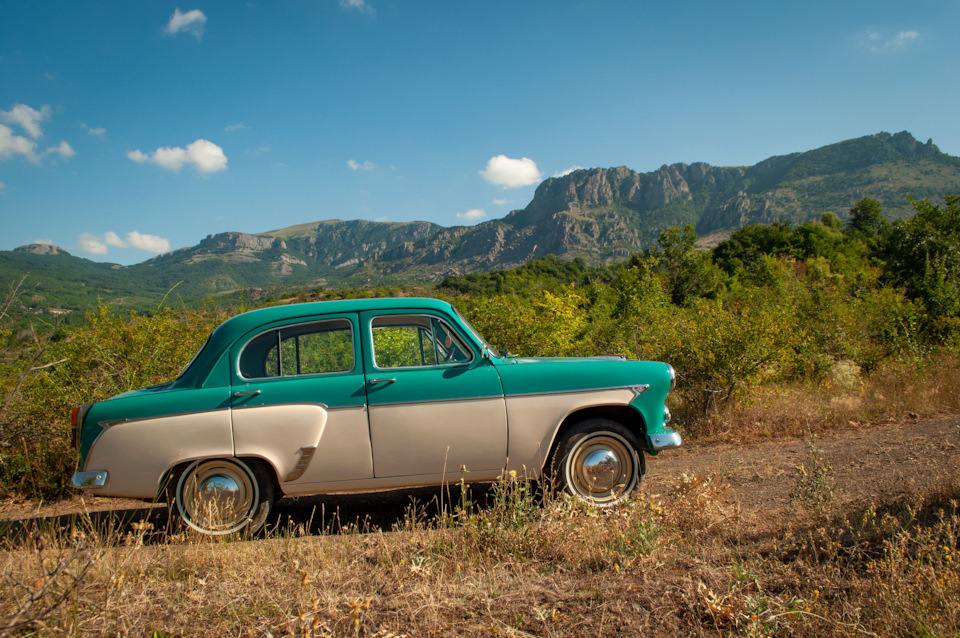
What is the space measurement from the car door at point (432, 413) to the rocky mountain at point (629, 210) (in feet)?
325

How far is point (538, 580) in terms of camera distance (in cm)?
302

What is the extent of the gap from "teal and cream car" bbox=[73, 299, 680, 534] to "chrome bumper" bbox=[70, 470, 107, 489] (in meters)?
0.01

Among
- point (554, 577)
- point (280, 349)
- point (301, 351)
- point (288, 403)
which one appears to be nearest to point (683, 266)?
point (301, 351)

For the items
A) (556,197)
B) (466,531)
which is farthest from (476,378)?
(556,197)

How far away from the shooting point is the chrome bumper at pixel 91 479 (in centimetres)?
391

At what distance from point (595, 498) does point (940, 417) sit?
6.73m

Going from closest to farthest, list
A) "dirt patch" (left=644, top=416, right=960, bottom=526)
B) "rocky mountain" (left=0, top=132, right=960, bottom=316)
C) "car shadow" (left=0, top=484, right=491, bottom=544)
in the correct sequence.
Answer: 1. "dirt patch" (left=644, top=416, right=960, bottom=526)
2. "car shadow" (left=0, top=484, right=491, bottom=544)
3. "rocky mountain" (left=0, top=132, right=960, bottom=316)

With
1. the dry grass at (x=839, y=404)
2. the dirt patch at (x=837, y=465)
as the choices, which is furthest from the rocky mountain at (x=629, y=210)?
the dirt patch at (x=837, y=465)

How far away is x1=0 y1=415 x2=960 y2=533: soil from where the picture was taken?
13.8 feet

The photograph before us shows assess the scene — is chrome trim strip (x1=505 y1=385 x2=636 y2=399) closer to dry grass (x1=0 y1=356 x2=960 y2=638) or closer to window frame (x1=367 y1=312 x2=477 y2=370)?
window frame (x1=367 y1=312 x2=477 y2=370)

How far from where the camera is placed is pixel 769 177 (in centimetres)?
15125

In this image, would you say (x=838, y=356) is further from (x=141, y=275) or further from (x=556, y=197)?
(x=556, y=197)

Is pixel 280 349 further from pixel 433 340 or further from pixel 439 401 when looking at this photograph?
pixel 439 401

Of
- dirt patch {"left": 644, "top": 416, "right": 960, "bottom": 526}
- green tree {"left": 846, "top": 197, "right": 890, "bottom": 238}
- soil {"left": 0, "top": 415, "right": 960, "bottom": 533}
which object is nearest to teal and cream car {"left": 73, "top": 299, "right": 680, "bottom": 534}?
soil {"left": 0, "top": 415, "right": 960, "bottom": 533}
